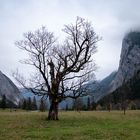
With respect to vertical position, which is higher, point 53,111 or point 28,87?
point 28,87

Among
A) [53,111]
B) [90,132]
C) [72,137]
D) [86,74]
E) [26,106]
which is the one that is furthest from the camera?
[26,106]

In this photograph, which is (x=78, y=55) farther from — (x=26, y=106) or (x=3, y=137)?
(x=26, y=106)

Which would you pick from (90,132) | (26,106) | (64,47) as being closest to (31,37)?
(64,47)

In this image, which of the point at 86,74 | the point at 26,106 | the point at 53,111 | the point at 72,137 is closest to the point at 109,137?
the point at 72,137

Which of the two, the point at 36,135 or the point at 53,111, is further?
the point at 53,111

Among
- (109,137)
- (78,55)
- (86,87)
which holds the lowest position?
(109,137)

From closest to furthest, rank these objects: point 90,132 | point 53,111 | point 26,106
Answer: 1. point 90,132
2. point 53,111
3. point 26,106

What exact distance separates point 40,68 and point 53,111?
5.71 metres

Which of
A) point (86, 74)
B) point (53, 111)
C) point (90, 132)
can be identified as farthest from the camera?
point (86, 74)

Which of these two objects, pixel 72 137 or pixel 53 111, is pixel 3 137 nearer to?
pixel 72 137

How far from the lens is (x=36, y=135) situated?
2595 centimetres

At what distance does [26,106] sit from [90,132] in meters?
170

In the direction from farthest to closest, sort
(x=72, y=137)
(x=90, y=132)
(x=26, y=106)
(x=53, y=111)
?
(x=26, y=106)
(x=53, y=111)
(x=90, y=132)
(x=72, y=137)

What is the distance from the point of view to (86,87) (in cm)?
4962
